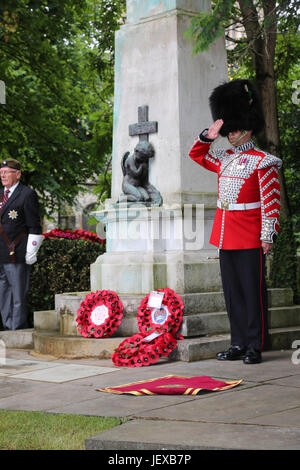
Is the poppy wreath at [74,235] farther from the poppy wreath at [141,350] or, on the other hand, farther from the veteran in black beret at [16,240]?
the poppy wreath at [141,350]

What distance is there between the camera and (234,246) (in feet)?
22.7

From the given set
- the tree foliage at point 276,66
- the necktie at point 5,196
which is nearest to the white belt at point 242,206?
the tree foliage at point 276,66

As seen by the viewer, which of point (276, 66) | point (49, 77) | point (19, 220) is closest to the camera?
point (19, 220)

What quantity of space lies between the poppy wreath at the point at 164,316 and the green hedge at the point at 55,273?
2724 millimetres

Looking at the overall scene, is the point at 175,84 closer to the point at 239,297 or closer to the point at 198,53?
the point at 198,53

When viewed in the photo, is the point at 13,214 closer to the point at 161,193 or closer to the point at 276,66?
the point at 161,193

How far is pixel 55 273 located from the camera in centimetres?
995

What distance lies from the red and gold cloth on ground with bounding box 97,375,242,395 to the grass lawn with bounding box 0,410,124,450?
0.81 meters

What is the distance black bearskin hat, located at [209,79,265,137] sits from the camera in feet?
23.1

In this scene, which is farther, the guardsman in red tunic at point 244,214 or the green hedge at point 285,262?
the green hedge at point 285,262

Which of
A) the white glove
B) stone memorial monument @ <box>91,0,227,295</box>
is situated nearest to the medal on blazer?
the white glove

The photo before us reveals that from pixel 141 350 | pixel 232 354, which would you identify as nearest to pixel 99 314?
pixel 141 350

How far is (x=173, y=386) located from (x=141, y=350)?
4.83 feet

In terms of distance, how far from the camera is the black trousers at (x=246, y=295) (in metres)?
6.90
